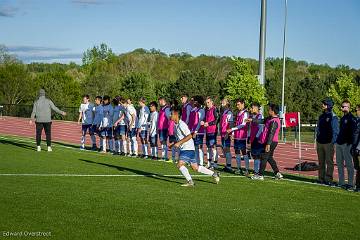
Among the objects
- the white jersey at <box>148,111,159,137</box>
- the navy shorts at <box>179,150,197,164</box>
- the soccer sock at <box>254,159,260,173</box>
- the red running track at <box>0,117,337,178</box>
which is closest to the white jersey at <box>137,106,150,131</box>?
the white jersey at <box>148,111,159,137</box>

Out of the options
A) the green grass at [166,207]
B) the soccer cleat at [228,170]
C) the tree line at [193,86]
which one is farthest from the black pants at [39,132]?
the tree line at [193,86]

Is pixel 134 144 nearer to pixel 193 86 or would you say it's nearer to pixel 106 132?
pixel 106 132

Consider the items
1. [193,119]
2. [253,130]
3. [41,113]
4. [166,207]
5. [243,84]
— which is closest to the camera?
[166,207]

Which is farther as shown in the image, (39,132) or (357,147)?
(39,132)

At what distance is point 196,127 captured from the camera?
17.3 meters

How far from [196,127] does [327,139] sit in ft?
12.6

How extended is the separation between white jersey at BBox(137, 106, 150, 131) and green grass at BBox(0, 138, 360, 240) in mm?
4888

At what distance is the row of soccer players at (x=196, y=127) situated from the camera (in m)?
16.0

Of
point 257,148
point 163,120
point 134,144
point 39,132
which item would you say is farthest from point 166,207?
point 39,132

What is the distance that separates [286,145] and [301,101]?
106 feet

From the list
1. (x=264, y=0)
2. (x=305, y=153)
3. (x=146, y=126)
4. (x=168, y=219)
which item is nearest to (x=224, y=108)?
(x=146, y=126)

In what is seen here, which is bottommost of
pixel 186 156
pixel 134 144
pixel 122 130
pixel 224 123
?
pixel 134 144

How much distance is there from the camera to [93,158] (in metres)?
19.8

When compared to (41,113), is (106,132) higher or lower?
lower
